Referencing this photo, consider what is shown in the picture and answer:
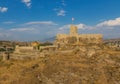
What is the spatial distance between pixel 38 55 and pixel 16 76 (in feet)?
40.6

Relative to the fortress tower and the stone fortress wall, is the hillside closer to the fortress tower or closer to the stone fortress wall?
the stone fortress wall

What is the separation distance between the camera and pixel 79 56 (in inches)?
3027

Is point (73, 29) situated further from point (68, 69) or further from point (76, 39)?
point (68, 69)

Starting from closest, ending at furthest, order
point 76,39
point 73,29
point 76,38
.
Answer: point 76,39
point 76,38
point 73,29

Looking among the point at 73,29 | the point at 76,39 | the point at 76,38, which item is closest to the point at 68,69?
the point at 76,39

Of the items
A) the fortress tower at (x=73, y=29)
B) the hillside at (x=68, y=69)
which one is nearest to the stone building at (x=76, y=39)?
→ the fortress tower at (x=73, y=29)

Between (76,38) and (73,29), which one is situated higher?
(73,29)

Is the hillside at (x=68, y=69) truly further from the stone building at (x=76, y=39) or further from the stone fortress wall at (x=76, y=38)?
the stone fortress wall at (x=76, y=38)

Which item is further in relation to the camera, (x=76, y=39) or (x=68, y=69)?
(x=76, y=39)

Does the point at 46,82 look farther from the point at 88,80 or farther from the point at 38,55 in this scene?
the point at 38,55

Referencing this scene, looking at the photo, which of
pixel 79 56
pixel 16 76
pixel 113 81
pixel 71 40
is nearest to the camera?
pixel 113 81

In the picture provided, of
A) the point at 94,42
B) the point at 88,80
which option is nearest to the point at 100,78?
the point at 88,80

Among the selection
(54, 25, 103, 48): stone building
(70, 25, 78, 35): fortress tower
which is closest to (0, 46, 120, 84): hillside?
(54, 25, 103, 48): stone building

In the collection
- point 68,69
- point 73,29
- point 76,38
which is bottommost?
point 68,69
